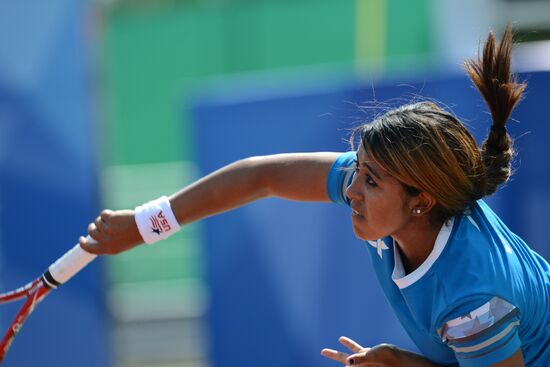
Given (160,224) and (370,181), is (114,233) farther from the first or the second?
(370,181)

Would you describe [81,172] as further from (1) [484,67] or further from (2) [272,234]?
(1) [484,67]

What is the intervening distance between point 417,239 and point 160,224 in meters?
0.93

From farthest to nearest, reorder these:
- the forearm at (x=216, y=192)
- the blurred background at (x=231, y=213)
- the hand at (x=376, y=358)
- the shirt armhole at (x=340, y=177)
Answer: the blurred background at (x=231, y=213) < the forearm at (x=216, y=192) < the shirt armhole at (x=340, y=177) < the hand at (x=376, y=358)

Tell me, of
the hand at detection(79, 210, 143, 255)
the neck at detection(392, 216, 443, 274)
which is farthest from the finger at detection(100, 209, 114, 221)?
the neck at detection(392, 216, 443, 274)

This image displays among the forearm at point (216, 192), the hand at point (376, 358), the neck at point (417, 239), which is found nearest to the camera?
the neck at point (417, 239)

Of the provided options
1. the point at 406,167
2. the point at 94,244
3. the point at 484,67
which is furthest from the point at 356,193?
the point at 94,244

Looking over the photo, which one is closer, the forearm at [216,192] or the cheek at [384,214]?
the cheek at [384,214]

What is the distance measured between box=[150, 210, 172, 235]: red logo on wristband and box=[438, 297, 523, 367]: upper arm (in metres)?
1.09

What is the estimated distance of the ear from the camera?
10.0ft

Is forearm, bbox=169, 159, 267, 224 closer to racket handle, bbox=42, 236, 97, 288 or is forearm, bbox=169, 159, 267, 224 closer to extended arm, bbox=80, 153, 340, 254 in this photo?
extended arm, bbox=80, 153, 340, 254

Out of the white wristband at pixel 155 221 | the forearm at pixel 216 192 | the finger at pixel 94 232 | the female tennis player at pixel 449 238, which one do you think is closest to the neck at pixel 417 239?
the female tennis player at pixel 449 238

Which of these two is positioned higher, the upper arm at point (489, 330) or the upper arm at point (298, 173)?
the upper arm at point (298, 173)

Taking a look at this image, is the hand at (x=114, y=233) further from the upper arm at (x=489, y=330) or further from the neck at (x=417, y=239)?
the upper arm at (x=489, y=330)

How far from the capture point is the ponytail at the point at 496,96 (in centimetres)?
318
